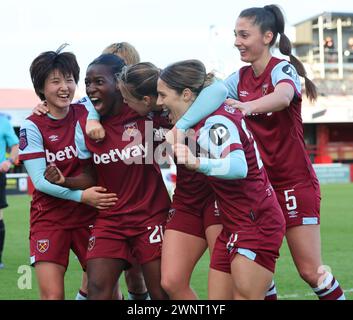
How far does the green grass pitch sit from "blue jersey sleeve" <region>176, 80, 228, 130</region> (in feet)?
10.4

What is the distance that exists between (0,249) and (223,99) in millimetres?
6136

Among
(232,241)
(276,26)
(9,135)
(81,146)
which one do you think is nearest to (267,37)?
(276,26)

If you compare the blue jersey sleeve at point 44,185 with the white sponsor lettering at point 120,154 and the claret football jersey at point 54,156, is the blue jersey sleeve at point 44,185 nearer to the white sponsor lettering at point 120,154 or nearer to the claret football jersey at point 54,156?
the claret football jersey at point 54,156

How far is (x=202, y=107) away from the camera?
16.2 ft

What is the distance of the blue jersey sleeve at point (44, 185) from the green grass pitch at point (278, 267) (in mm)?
2462

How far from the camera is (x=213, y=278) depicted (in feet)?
17.0

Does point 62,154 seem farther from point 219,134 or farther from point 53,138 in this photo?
point 219,134

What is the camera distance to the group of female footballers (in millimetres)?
4926

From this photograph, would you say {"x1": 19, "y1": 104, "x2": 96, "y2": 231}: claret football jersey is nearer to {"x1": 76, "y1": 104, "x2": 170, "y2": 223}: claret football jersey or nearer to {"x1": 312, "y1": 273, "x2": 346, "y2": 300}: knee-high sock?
{"x1": 76, "y1": 104, "x2": 170, "y2": 223}: claret football jersey

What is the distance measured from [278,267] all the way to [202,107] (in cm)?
540

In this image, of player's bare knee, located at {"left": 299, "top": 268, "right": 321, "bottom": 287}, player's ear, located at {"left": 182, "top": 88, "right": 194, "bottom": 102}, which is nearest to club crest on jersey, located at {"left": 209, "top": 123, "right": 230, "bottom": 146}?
player's ear, located at {"left": 182, "top": 88, "right": 194, "bottom": 102}

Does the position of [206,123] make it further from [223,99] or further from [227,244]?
[227,244]

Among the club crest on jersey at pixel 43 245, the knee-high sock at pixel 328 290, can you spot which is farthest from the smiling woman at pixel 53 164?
the knee-high sock at pixel 328 290
